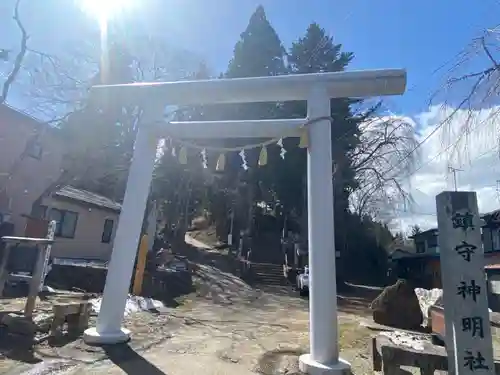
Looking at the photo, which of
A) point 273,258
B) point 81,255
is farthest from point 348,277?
point 81,255

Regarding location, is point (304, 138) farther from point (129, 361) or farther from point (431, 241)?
point (431, 241)

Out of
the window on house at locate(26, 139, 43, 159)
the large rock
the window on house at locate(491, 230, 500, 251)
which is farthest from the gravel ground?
the window on house at locate(491, 230, 500, 251)

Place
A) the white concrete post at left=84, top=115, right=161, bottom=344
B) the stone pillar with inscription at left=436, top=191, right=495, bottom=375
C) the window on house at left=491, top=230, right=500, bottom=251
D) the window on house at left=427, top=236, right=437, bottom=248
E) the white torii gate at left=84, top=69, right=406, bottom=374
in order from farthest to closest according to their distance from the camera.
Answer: the window on house at left=427, top=236, right=437, bottom=248 < the window on house at left=491, top=230, right=500, bottom=251 < the white concrete post at left=84, top=115, right=161, bottom=344 < the white torii gate at left=84, top=69, right=406, bottom=374 < the stone pillar with inscription at left=436, top=191, right=495, bottom=375

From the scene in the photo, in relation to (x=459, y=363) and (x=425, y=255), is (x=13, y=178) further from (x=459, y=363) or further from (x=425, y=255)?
(x=425, y=255)

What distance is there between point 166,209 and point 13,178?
18.2 metres

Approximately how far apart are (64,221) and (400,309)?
15.5 metres

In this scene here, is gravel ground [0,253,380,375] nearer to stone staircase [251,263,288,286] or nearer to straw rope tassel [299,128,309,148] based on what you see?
straw rope tassel [299,128,309,148]

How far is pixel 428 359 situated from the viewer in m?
Result: 4.41

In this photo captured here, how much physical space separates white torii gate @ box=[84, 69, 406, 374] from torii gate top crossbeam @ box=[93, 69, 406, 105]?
15 mm

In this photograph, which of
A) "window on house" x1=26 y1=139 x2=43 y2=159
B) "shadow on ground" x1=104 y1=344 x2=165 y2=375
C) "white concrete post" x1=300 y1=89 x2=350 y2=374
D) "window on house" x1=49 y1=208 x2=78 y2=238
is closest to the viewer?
"shadow on ground" x1=104 y1=344 x2=165 y2=375

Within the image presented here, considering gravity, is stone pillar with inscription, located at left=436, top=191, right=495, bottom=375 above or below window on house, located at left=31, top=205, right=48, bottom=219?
below

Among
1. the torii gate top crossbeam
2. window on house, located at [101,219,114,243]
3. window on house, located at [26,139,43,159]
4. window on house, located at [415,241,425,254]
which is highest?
window on house, located at [26,139,43,159]

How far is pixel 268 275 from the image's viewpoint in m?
26.0

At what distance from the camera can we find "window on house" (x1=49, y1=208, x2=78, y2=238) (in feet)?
56.3
